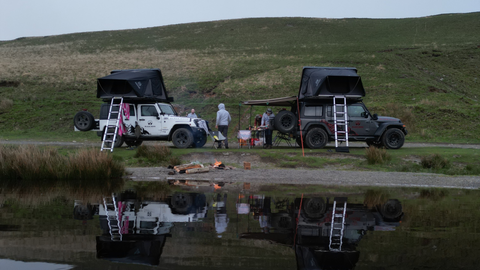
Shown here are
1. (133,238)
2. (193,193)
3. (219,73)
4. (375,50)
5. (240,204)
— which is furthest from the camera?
(375,50)

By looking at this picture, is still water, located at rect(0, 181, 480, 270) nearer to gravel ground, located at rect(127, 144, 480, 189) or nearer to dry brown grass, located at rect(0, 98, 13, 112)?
gravel ground, located at rect(127, 144, 480, 189)

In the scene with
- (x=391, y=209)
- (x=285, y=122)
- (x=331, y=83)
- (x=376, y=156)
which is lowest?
(x=376, y=156)

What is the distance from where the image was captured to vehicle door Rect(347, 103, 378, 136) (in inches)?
765

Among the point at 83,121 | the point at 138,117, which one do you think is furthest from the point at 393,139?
the point at 83,121

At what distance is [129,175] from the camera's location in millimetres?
13227

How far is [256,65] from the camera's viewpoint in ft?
168

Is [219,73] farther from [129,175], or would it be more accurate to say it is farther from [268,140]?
[129,175]

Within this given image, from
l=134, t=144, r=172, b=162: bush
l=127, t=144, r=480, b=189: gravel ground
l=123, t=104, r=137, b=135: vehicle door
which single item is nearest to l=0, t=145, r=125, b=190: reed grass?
l=127, t=144, r=480, b=189: gravel ground

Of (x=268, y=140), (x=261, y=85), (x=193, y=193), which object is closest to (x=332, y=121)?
(x=268, y=140)

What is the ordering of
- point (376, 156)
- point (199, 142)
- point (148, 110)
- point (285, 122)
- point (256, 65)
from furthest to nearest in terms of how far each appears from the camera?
point (256, 65) < point (199, 142) < point (148, 110) < point (285, 122) < point (376, 156)

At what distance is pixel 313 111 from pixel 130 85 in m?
7.71

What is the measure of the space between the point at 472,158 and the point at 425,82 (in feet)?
87.3

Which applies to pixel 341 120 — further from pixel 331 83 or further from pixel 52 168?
pixel 52 168

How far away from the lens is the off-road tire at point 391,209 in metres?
7.58
